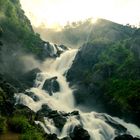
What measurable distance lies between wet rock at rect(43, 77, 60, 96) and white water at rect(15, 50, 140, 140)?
967 millimetres

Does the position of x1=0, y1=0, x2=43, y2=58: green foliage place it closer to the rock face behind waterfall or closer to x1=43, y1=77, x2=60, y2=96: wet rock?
the rock face behind waterfall

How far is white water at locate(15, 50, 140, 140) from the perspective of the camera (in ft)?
181

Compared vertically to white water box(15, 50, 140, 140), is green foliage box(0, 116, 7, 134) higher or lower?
lower

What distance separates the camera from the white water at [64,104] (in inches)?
2176

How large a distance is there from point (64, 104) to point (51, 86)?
7474 mm

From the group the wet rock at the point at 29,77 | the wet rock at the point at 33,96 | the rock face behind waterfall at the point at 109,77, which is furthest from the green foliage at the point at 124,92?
the wet rock at the point at 29,77

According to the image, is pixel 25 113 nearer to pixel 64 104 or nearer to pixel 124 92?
pixel 64 104

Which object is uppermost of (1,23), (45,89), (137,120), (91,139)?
(1,23)

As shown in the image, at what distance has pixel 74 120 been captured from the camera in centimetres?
5828

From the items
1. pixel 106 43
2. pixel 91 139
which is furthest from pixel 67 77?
pixel 91 139

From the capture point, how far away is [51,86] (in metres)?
82.1

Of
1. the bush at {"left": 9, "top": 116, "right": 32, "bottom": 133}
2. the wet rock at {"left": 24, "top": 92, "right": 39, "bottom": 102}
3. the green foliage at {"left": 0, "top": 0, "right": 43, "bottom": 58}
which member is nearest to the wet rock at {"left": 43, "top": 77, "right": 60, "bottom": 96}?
the wet rock at {"left": 24, "top": 92, "right": 39, "bottom": 102}

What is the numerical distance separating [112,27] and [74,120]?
201ft

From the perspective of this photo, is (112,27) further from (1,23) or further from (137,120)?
(137,120)
